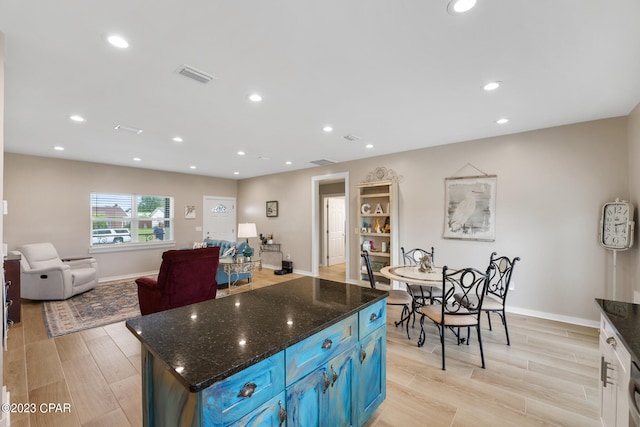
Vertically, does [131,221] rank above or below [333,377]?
above

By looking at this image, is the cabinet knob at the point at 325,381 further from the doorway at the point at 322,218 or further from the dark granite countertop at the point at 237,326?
the doorway at the point at 322,218

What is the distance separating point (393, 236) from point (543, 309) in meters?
2.30

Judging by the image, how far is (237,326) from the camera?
136 cm

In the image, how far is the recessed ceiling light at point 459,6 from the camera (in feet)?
5.01

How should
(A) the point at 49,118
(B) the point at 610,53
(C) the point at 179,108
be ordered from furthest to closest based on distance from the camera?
(A) the point at 49,118, (C) the point at 179,108, (B) the point at 610,53

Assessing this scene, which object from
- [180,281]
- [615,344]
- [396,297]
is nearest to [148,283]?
[180,281]

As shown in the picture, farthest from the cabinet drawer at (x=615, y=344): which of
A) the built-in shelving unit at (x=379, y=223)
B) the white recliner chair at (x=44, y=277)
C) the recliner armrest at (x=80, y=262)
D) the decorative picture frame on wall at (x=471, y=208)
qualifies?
the recliner armrest at (x=80, y=262)

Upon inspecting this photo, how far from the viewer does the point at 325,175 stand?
6227mm

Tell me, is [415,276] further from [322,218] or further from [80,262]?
[80,262]

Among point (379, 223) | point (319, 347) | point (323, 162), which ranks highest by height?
point (323, 162)

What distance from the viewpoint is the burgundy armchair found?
307 cm

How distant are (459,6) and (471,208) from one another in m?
3.33

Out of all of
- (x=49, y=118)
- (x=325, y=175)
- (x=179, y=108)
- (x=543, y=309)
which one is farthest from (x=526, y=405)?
(x=49, y=118)

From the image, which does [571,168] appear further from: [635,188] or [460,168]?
[460,168]
